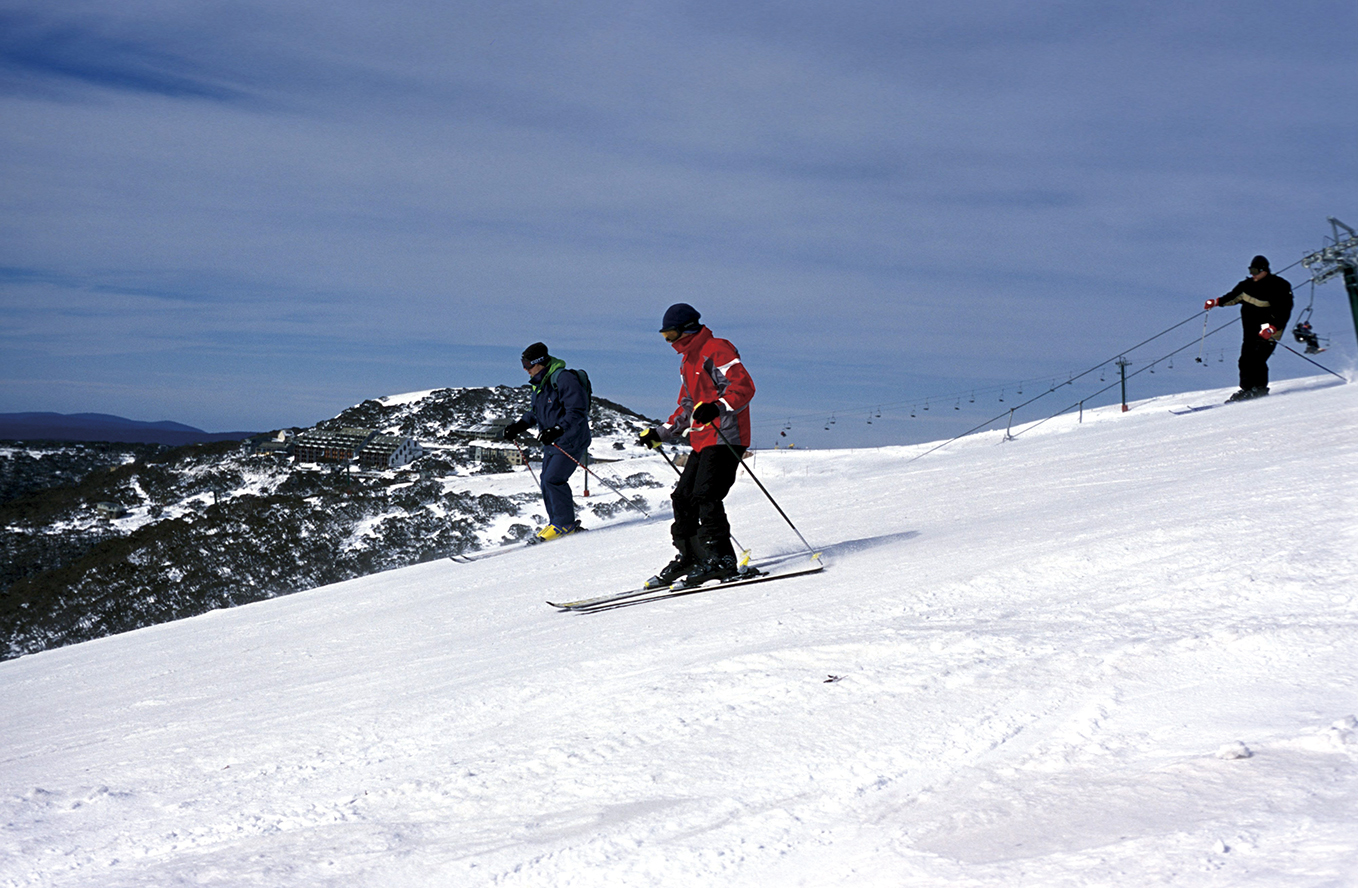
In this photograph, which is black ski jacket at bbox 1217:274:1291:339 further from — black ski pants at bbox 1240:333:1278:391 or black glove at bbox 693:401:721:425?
black glove at bbox 693:401:721:425

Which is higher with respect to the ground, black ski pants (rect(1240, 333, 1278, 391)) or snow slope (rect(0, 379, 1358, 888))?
black ski pants (rect(1240, 333, 1278, 391))

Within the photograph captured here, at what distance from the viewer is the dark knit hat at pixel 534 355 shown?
11.8 m

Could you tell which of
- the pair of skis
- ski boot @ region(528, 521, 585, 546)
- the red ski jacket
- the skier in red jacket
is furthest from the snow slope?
ski boot @ region(528, 521, 585, 546)

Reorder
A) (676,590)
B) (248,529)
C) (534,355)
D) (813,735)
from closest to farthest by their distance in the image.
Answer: (813,735)
(676,590)
(534,355)
(248,529)

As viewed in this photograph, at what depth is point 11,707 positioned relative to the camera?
23.6 ft

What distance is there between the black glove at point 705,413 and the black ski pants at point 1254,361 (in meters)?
11.2

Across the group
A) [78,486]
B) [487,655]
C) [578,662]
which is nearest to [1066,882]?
[578,662]

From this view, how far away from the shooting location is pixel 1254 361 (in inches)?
587

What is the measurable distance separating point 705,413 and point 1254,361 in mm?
12040

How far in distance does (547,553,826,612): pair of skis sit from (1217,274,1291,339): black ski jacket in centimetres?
992

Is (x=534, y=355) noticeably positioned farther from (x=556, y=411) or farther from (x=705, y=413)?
(x=705, y=413)

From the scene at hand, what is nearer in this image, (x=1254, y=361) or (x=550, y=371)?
(x=550, y=371)

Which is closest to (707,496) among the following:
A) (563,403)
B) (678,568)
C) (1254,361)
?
(678,568)

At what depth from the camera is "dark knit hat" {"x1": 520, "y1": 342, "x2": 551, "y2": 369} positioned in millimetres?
11789
